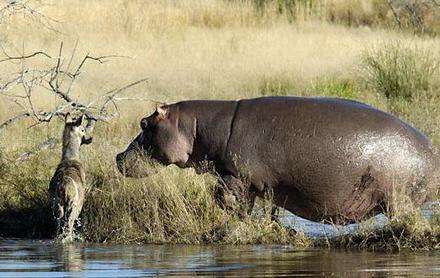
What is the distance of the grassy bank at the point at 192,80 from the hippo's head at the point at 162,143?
5.6 inches

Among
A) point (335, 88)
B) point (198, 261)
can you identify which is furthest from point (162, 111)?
point (335, 88)

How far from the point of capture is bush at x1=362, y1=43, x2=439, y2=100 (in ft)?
55.7

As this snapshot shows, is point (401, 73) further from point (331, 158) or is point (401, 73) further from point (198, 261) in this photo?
point (198, 261)

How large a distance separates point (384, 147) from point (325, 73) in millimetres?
9659

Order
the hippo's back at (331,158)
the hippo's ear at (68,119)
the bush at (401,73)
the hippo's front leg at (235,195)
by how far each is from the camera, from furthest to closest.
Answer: the bush at (401,73), the hippo's ear at (68,119), the hippo's front leg at (235,195), the hippo's back at (331,158)

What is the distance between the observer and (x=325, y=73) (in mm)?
18953

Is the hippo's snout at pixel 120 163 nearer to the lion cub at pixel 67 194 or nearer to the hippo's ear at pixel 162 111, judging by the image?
the lion cub at pixel 67 194

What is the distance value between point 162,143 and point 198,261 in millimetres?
1778

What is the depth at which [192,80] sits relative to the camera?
18531mm

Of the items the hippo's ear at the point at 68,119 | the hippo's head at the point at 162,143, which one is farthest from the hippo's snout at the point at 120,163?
the hippo's ear at the point at 68,119

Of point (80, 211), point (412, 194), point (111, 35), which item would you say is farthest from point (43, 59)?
point (412, 194)

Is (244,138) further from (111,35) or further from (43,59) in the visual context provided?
(111,35)

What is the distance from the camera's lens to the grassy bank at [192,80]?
381 inches

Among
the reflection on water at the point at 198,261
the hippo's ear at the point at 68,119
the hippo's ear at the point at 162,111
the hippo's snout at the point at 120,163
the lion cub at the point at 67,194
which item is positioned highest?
the hippo's ear at the point at 162,111
